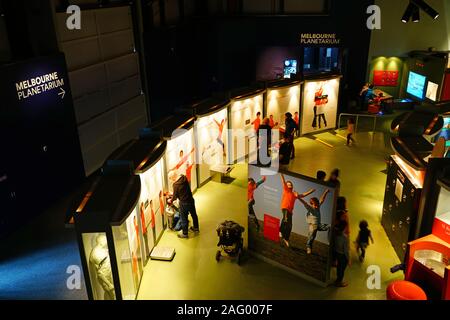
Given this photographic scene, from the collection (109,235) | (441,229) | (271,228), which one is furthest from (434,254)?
(109,235)

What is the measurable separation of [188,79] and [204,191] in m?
8.49

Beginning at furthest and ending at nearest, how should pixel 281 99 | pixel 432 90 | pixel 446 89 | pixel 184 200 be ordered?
pixel 432 90 < pixel 446 89 < pixel 281 99 < pixel 184 200

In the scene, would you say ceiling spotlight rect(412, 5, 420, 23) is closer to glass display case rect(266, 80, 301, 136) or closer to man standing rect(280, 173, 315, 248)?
glass display case rect(266, 80, 301, 136)

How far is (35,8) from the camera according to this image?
31.8 feet

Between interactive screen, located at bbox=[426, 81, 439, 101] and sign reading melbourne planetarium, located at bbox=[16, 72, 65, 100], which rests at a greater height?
sign reading melbourne planetarium, located at bbox=[16, 72, 65, 100]

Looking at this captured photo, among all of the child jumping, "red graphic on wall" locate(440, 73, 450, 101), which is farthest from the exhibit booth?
"red graphic on wall" locate(440, 73, 450, 101)

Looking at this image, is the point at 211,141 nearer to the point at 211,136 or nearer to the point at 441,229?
the point at 211,136

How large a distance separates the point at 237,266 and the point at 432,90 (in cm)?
1246

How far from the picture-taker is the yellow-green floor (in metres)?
6.86

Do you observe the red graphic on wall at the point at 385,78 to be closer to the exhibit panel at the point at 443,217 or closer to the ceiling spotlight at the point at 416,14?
the ceiling spotlight at the point at 416,14

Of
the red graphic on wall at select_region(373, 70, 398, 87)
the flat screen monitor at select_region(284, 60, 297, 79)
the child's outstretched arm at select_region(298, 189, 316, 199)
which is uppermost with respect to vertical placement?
the flat screen monitor at select_region(284, 60, 297, 79)

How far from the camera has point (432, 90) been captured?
16109 mm

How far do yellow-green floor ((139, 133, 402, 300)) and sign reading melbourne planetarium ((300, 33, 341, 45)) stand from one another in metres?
7.04

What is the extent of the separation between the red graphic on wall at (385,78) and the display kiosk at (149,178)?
12.7 meters
